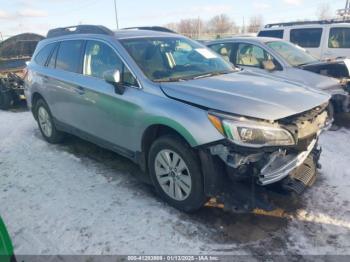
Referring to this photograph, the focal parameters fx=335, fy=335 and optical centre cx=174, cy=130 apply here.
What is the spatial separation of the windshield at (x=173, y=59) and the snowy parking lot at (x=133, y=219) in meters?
1.43

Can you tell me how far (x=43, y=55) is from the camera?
5.58 m

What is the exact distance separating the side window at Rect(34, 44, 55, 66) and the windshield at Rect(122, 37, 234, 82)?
6.65ft

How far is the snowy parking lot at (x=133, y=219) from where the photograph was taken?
3010 mm

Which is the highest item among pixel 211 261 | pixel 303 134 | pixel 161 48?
pixel 161 48

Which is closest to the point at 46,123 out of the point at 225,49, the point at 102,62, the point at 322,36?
the point at 102,62

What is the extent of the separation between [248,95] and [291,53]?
4.34m

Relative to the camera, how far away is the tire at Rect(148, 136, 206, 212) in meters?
3.20

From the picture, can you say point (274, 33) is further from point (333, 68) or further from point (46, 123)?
point (46, 123)

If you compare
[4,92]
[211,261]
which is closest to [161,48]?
[211,261]

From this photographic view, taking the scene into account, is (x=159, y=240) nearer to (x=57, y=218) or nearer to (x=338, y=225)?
(x=57, y=218)

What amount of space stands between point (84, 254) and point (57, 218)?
71 centimetres

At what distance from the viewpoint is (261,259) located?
2.82m

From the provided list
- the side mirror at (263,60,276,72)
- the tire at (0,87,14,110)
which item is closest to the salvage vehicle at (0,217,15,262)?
the side mirror at (263,60,276,72)

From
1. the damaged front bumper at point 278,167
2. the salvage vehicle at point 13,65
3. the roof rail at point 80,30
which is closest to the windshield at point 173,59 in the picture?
the roof rail at point 80,30
